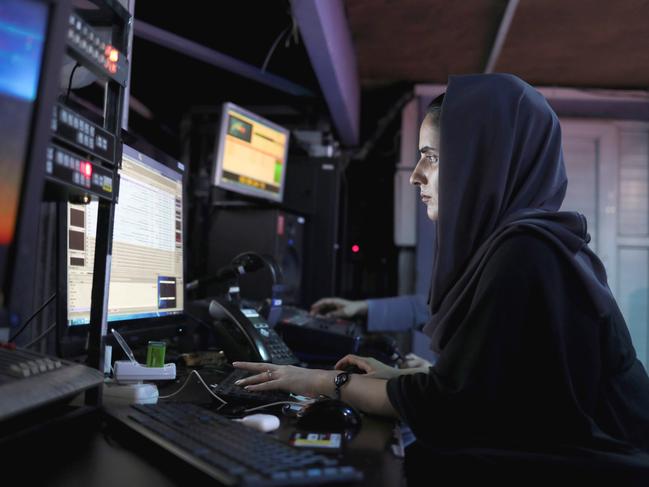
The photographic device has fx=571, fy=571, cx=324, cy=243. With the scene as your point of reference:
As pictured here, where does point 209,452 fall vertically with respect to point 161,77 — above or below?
below

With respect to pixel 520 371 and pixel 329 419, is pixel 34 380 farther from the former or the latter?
pixel 520 371

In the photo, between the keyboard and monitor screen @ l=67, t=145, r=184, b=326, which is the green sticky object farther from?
the keyboard

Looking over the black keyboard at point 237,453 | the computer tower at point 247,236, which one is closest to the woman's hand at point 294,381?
the black keyboard at point 237,453

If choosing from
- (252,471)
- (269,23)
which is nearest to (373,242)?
(269,23)

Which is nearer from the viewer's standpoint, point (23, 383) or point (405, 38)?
point (23, 383)

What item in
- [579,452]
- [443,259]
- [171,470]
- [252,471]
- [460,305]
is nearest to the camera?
[252,471]

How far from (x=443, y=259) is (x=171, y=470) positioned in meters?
0.65

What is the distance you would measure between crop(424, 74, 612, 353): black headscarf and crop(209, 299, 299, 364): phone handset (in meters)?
0.50

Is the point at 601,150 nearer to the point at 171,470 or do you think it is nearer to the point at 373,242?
the point at 373,242

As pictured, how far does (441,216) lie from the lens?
1.14m

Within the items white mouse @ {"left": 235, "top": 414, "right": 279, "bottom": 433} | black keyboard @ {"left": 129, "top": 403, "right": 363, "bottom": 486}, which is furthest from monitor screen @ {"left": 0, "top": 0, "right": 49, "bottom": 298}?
white mouse @ {"left": 235, "top": 414, "right": 279, "bottom": 433}

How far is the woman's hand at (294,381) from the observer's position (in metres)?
1.08

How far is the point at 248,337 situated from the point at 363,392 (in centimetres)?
54

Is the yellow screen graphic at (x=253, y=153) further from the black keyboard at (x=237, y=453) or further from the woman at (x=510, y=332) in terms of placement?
the black keyboard at (x=237, y=453)
